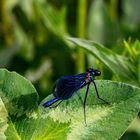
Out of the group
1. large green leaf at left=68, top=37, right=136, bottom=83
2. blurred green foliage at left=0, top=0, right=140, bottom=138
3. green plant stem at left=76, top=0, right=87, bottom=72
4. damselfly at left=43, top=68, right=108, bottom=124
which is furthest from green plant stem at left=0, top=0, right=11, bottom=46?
damselfly at left=43, top=68, right=108, bottom=124

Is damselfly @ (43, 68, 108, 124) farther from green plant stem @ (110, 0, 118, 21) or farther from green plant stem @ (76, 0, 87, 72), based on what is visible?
green plant stem @ (110, 0, 118, 21)

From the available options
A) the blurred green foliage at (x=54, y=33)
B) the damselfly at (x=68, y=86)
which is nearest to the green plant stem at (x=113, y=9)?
the blurred green foliage at (x=54, y=33)

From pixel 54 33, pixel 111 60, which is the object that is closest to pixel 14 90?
pixel 111 60

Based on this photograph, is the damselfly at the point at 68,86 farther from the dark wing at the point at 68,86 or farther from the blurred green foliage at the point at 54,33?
the blurred green foliage at the point at 54,33

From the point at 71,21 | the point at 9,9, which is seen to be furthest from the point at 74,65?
the point at 9,9

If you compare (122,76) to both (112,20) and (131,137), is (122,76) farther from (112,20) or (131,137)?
(112,20)

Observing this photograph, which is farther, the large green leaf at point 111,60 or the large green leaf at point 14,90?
the large green leaf at point 111,60
